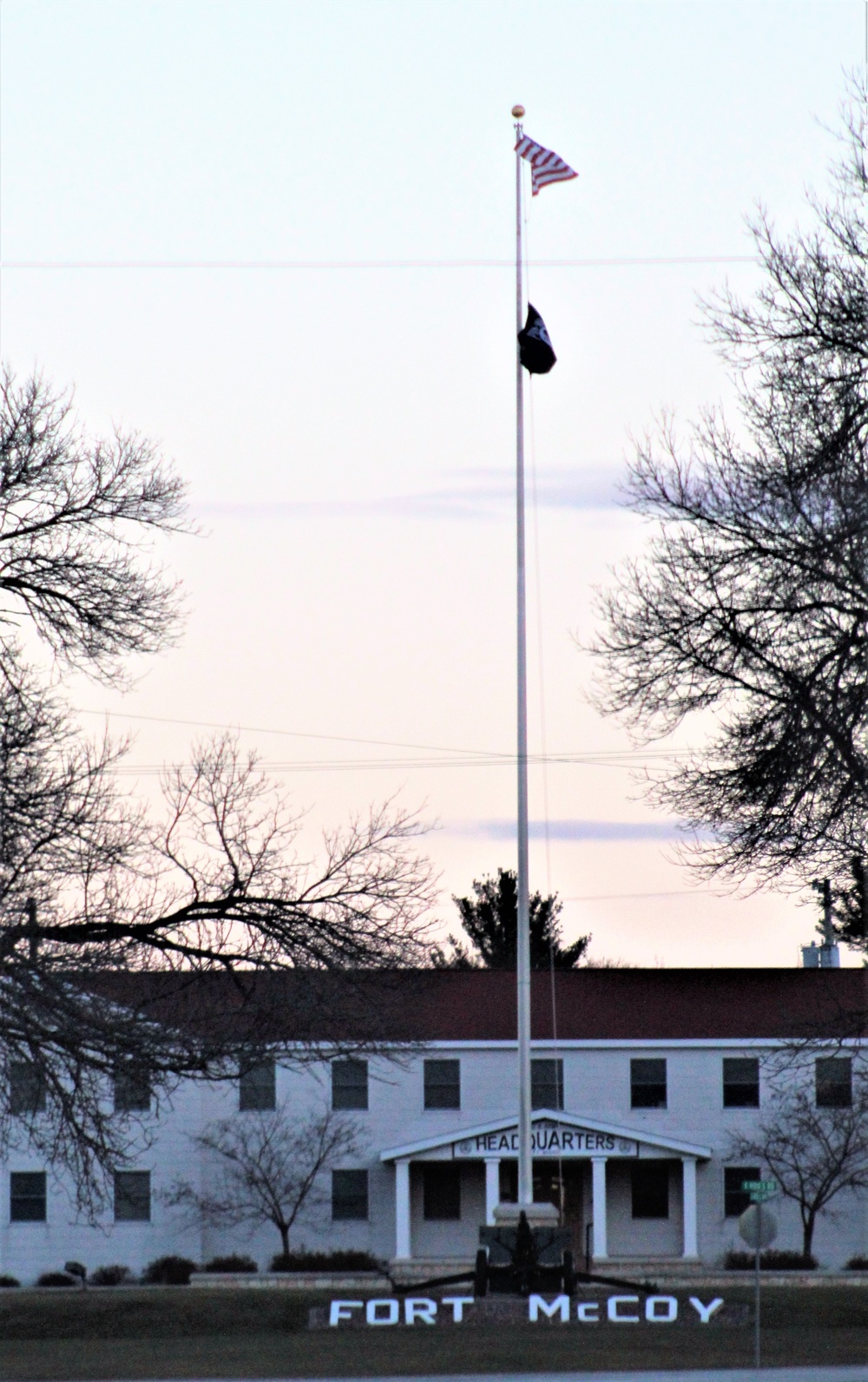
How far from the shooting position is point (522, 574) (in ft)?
88.8

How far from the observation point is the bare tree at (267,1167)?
4275cm

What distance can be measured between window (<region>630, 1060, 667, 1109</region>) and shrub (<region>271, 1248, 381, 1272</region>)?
299 inches

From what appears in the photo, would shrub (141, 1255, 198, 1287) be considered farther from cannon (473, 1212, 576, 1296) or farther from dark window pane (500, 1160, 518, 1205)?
cannon (473, 1212, 576, 1296)

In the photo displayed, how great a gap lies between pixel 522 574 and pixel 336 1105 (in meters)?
21.9

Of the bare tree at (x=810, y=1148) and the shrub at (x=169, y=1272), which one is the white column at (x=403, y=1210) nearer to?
the shrub at (x=169, y=1272)

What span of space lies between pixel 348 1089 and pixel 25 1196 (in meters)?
8.28

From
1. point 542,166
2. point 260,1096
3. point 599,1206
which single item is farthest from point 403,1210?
point 542,166

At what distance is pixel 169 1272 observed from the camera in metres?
42.3

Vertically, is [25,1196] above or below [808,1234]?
above

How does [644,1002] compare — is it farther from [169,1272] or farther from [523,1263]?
[523,1263]

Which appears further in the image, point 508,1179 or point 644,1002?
point 644,1002

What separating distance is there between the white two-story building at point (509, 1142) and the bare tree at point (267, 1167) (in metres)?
0.38

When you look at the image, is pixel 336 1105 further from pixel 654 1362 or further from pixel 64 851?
pixel 64 851

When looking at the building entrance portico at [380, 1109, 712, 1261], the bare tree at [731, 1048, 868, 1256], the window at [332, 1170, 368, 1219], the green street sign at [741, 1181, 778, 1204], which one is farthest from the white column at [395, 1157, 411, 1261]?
the green street sign at [741, 1181, 778, 1204]
